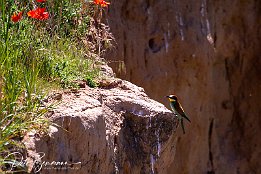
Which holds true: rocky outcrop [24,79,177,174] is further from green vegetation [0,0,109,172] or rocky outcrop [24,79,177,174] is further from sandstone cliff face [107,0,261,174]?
sandstone cliff face [107,0,261,174]

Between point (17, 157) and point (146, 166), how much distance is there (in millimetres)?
1540

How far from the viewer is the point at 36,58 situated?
202 inches

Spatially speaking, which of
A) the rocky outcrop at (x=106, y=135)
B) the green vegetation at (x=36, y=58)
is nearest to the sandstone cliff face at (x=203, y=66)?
the green vegetation at (x=36, y=58)

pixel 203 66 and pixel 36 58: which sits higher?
pixel 203 66

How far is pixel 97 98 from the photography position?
17.5ft

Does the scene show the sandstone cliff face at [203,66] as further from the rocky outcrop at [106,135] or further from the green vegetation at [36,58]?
the rocky outcrop at [106,135]

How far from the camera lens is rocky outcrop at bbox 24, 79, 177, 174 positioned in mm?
4586

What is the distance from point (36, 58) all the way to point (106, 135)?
760mm

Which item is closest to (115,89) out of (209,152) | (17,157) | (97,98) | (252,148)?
(97,98)

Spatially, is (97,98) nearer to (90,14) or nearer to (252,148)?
(90,14)

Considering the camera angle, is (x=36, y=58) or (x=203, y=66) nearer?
(x=36, y=58)

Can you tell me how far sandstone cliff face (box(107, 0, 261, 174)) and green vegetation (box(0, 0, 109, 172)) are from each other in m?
1.25

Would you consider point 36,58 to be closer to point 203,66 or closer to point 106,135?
point 106,135

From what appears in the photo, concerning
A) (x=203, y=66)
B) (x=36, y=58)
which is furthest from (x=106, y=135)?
(x=203, y=66)
